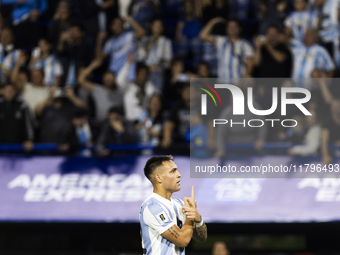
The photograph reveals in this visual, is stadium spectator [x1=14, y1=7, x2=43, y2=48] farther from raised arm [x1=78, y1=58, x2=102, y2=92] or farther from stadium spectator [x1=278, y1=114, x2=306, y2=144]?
stadium spectator [x1=278, y1=114, x2=306, y2=144]

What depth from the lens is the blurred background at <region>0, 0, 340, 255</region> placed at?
855 centimetres

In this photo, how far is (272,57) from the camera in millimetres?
9898

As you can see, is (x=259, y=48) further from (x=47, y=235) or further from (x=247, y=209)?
(x=47, y=235)

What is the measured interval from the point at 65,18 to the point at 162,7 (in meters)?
2.31

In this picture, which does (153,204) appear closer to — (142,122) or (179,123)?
(179,123)

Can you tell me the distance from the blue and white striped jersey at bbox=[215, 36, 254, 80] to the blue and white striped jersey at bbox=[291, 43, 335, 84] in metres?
0.82

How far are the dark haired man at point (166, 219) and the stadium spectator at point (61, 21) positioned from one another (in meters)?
6.82

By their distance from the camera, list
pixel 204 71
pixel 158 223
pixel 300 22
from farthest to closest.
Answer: pixel 300 22, pixel 204 71, pixel 158 223

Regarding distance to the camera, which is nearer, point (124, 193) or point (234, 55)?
point (124, 193)

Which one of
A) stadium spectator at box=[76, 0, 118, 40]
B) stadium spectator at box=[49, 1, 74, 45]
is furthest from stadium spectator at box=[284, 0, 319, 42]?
stadium spectator at box=[49, 1, 74, 45]

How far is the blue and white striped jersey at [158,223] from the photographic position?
464 centimetres

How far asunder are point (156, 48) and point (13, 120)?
10.1 feet

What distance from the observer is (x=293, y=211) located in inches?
331

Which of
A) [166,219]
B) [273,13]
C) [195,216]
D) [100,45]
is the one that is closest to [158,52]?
[100,45]
